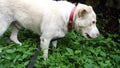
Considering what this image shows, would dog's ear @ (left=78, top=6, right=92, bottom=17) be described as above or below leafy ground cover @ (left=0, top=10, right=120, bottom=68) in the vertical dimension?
above

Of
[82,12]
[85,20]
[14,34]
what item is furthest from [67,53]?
[14,34]

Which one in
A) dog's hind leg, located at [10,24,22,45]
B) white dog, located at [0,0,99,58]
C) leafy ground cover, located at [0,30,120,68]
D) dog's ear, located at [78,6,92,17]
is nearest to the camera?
leafy ground cover, located at [0,30,120,68]

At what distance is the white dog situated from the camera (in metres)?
5.43

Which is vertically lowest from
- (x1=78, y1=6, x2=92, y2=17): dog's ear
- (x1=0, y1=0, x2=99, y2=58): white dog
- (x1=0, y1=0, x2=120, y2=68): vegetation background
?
(x1=0, y1=0, x2=120, y2=68): vegetation background

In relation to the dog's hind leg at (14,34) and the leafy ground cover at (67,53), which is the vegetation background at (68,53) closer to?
the leafy ground cover at (67,53)

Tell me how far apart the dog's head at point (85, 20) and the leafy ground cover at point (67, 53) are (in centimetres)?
38

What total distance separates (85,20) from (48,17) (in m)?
0.62

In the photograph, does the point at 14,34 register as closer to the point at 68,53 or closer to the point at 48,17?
the point at 48,17

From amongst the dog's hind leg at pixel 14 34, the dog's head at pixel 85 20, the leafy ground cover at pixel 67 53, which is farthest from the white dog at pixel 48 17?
the dog's hind leg at pixel 14 34

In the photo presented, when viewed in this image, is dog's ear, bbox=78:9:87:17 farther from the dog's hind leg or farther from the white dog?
the dog's hind leg

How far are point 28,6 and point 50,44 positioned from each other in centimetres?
89

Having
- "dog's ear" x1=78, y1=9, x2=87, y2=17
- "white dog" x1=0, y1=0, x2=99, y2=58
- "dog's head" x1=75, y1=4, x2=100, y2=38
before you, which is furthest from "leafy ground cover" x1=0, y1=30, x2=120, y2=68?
"dog's ear" x1=78, y1=9, x2=87, y2=17

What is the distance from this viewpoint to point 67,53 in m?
5.59

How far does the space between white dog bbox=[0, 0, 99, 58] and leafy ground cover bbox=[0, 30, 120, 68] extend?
0.81 feet
